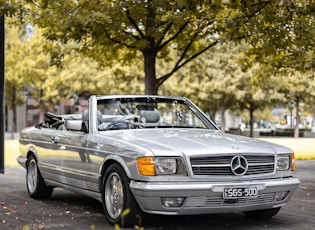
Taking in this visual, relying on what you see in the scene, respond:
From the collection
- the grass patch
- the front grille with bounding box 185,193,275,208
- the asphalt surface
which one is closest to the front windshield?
the asphalt surface

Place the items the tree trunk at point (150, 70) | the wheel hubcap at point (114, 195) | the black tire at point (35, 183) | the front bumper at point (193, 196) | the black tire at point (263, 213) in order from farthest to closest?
1. the tree trunk at point (150, 70)
2. the black tire at point (35, 183)
3. the black tire at point (263, 213)
4. the wheel hubcap at point (114, 195)
5. the front bumper at point (193, 196)

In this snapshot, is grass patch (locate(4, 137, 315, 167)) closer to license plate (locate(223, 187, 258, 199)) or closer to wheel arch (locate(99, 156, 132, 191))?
wheel arch (locate(99, 156, 132, 191))

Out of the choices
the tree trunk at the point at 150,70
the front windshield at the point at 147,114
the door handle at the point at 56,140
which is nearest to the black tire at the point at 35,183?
the door handle at the point at 56,140

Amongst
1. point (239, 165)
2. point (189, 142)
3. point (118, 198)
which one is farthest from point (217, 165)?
point (118, 198)

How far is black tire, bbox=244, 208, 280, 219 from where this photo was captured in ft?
25.2

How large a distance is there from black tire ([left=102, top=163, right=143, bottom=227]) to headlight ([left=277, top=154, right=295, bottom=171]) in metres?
1.67

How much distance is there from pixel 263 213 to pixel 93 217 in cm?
212

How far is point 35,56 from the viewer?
44594 mm

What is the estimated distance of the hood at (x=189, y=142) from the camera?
6.68 meters

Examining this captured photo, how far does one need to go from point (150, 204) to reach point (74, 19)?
7804mm

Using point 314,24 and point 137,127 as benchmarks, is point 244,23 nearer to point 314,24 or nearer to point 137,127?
point 314,24

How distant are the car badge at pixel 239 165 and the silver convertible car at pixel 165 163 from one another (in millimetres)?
11

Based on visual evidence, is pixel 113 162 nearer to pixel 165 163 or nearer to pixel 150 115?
pixel 165 163

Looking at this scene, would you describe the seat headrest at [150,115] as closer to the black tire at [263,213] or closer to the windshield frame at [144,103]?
the windshield frame at [144,103]
